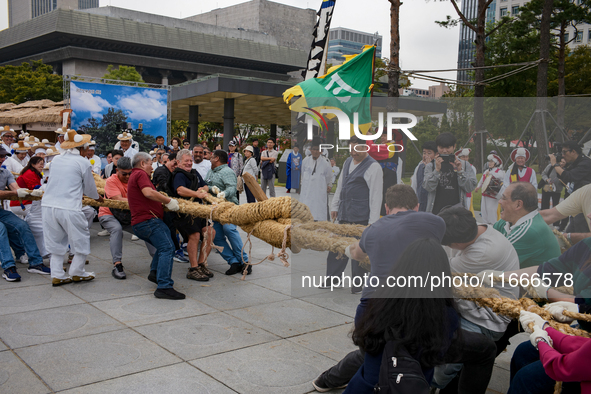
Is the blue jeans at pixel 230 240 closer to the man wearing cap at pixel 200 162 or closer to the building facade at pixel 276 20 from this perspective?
the man wearing cap at pixel 200 162

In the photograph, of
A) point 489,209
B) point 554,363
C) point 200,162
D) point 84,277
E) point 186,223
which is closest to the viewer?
point 554,363

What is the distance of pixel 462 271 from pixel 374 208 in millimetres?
668

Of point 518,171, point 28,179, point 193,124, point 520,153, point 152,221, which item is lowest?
point 152,221

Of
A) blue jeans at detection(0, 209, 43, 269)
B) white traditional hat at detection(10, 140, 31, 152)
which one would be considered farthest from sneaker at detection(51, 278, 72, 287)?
white traditional hat at detection(10, 140, 31, 152)

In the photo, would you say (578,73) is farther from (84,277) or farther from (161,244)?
(84,277)

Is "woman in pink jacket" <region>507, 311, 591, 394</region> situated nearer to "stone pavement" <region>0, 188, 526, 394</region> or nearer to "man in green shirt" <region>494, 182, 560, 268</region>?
"man in green shirt" <region>494, 182, 560, 268</region>

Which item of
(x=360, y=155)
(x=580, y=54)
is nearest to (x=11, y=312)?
(x=360, y=155)

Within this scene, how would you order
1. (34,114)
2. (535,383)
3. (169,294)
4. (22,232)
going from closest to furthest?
(535,383)
(169,294)
(22,232)
(34,114)

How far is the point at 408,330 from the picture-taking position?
2.30 metres

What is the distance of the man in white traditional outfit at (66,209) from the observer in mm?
5914

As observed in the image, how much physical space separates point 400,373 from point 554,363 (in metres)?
0.69

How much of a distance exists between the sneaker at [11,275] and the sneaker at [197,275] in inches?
84.0

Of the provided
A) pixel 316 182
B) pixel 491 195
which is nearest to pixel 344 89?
pixel 316 182

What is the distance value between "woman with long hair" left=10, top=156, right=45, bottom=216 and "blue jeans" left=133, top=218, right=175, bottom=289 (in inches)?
96.9
